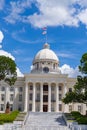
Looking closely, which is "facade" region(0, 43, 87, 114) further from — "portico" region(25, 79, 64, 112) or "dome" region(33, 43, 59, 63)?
"dome" region(33, 43, 59, 63)

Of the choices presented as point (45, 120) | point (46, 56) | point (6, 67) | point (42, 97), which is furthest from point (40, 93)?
point (45, 120)

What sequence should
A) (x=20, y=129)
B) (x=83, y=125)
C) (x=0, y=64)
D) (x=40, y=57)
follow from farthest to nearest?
(x=40, y=57)
(x=0, y=64)
(x=83, y=125)
(x=20, y=129)

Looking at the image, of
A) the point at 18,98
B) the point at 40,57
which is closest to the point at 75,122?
the point at 18,98

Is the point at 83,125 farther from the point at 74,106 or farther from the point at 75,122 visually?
the point at 74,106

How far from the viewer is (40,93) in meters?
92.5

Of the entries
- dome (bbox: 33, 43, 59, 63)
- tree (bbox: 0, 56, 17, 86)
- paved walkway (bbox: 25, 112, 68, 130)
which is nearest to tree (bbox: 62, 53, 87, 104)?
paved walkway (bbox: 25, 112, 68, 130)

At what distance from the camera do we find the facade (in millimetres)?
91938

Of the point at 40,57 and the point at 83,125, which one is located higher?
the point at 40,57

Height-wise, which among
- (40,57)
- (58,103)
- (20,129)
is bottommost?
(20,129)

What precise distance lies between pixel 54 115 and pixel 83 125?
1823 centimetres

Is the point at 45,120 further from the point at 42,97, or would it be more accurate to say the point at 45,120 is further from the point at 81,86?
the point at 42,97

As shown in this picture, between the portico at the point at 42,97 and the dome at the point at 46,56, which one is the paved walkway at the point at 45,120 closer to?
the portico at the point at 42,97

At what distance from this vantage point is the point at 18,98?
9594cm

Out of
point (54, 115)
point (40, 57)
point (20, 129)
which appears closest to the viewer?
point (20, 129)
